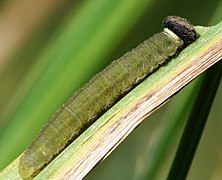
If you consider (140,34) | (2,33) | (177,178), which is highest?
(140,34)

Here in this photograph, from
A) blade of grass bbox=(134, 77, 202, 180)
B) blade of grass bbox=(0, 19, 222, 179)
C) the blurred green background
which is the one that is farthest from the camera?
blade of grass bbox=(134, 77, 202, 180)

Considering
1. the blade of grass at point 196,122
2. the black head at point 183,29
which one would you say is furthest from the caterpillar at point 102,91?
the blade of grass at point 196,122

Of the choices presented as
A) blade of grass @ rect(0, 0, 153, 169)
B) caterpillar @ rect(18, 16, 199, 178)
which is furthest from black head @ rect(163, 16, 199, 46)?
blade of grass @ rect(0, 0, 153, 169)

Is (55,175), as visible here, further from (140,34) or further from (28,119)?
(140,34)

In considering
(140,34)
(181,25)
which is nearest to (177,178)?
(181,25)

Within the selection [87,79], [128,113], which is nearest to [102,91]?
[87,79]

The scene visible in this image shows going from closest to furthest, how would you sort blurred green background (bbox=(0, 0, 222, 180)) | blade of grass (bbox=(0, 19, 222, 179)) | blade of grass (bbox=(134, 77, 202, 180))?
blade of grass (bbox=(0, 19, 222, 179))
blurred green background (bbox=(0, 0, 222, 180))
blade of grass (bbox=(134, 77, 202, 180))

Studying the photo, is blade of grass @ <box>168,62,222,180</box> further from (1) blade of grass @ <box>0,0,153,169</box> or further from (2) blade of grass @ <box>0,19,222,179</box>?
(1) blade of grass @ <box>0,0,153,169</box>

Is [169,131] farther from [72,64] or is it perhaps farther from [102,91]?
[72,64]

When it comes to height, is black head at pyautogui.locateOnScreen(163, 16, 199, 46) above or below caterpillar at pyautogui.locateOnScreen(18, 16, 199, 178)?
above
